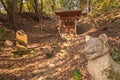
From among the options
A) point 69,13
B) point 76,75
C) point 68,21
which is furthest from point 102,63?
point 68,21

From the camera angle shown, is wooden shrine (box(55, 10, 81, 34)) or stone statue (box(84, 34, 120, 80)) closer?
stone statue (box(84, 34, 120, 80))

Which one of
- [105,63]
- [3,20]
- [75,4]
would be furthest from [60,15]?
[75,4]

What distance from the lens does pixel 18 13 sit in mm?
29250

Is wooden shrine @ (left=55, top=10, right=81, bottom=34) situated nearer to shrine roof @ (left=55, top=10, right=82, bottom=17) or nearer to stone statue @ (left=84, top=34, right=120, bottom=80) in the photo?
shrine roof @ (left=55, top=10, right=82, bottom=17)

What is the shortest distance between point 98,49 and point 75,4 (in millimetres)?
44246

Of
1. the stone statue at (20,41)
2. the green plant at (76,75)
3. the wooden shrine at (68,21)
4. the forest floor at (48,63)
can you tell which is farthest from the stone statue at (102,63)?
the wooden shrine at (68,21)

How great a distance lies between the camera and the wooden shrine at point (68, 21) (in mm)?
23598

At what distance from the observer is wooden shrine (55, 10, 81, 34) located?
77.4 ft

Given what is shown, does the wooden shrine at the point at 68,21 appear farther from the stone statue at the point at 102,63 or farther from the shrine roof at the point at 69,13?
the stone statue at the point at 102,63

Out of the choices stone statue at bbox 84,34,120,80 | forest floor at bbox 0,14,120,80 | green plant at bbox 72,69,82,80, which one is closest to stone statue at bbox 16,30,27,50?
forest floor at bbox 0,14,120,80

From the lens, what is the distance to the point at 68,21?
80.0ft

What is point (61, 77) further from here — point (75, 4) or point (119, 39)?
point (75, 4)

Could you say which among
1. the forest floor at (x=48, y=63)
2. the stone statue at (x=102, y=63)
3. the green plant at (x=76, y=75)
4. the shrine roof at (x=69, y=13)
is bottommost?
the forest floor at (x=48, y=63)

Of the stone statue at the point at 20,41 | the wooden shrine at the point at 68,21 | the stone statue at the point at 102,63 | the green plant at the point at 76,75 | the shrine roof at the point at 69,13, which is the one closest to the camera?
the stone statue at the point at 102,63
